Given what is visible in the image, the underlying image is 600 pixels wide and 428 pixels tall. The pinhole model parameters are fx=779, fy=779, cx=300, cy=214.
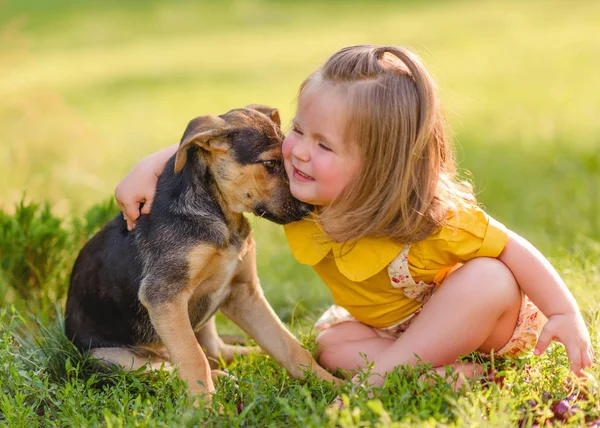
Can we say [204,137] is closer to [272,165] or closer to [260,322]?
[272,165]

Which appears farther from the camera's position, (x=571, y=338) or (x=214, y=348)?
(x=214, y=348)

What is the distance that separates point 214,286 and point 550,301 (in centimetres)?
185

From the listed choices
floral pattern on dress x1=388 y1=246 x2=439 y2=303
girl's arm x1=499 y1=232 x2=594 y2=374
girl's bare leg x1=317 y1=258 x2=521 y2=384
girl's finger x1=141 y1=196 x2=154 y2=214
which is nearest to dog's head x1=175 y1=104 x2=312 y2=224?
girl's finger x1=141 y1=196 x2=154 y2=214

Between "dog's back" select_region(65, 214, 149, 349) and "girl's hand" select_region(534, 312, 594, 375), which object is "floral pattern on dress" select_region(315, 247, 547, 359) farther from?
"dog's back" select_region(65, 214, 149, 349)

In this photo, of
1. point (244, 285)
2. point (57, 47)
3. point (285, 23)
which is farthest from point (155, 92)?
point (244, 285)

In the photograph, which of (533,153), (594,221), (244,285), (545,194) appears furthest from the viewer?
(533,153)

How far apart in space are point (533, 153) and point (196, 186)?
6095 millimetres

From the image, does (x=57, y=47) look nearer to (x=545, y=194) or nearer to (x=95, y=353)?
(x=545, y=194)

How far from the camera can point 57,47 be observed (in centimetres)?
2112

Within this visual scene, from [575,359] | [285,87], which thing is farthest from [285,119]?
[575,359]

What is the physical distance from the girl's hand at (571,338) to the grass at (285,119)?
80 millimetres

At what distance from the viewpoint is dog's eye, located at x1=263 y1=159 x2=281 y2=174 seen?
4.28 m

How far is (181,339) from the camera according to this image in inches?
163

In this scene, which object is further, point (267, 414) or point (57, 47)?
point (57, 47)
